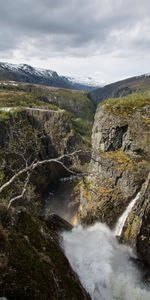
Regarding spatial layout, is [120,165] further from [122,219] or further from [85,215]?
[85,215]

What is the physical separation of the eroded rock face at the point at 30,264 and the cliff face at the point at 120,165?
36.6 m

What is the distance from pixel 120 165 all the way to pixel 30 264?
52.5m

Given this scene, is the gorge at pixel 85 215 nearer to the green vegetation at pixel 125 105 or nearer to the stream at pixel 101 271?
the stream at pixel 101 271

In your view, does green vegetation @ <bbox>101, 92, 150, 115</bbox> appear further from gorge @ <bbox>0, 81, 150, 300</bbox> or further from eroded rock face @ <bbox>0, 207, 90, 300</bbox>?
eroded rock face @ <bbox>0, 207, 90, 300</bbox>

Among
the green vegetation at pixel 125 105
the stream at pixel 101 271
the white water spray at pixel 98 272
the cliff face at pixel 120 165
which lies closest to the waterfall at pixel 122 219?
the cliff face at pixel 120 165

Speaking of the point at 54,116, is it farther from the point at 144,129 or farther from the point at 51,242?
the point at 51,242

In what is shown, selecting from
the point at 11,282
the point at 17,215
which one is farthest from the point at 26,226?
the point at 11,282

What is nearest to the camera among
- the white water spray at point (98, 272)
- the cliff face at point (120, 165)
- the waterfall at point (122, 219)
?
the white water spray at point (98, 272)

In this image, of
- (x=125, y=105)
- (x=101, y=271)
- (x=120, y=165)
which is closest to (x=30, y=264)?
(x=101, y=271)

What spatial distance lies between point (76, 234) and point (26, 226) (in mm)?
10448

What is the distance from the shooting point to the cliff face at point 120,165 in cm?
5978

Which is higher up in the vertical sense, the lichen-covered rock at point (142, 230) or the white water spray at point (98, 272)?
the white water spray at point (98, 272)

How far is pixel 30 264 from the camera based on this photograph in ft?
50.1

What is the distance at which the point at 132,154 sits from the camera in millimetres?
69812
